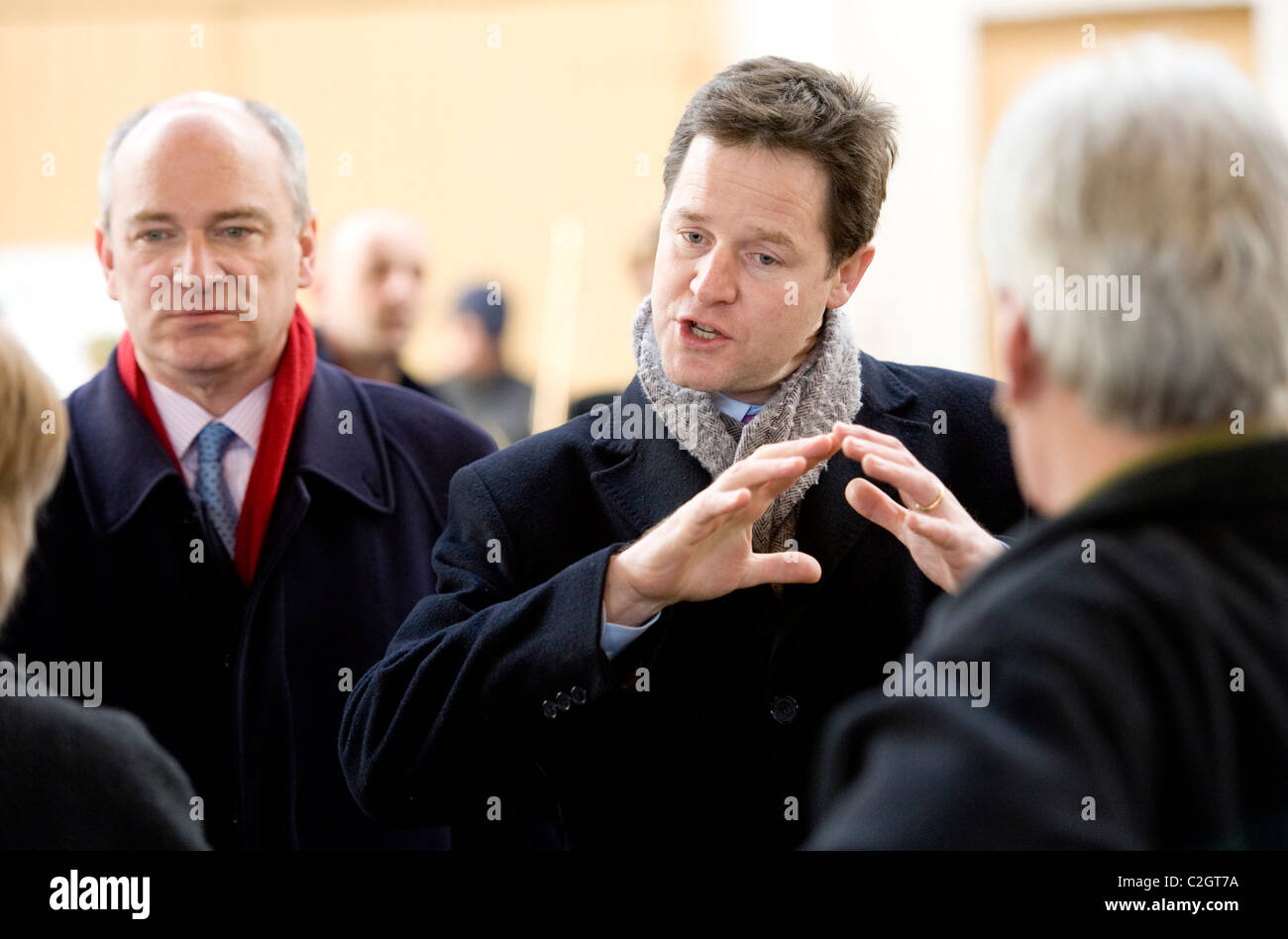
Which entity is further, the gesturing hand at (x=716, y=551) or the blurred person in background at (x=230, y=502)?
the blurred person in background at (x=230, y=502)

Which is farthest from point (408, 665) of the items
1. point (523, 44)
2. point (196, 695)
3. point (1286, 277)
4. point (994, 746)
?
point (523, 44)

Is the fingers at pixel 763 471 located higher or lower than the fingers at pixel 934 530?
higher

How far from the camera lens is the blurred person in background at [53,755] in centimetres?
146

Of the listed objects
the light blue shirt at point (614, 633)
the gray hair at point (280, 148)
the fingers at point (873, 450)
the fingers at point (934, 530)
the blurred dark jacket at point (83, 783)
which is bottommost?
the blurred dark jacket at point (83, 783)

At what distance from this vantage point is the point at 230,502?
6.09 ft

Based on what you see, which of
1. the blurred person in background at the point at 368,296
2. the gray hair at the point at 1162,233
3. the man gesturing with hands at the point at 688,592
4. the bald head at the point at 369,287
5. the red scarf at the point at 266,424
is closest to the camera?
the gray hair at the point at 1162,233

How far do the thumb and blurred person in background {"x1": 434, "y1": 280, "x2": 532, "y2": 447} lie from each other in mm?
3044

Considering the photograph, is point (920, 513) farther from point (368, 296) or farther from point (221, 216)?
point (368, 296)

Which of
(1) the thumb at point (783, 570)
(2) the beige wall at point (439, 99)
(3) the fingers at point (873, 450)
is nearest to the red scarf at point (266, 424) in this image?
(1) the thumb at point (783, 570)

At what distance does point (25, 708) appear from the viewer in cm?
149

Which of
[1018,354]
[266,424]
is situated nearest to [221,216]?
[266,424]

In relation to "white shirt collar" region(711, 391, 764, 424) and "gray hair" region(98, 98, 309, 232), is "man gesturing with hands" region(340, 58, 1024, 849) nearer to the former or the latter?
"white shirt collar" region(711, 391, 764, 424)

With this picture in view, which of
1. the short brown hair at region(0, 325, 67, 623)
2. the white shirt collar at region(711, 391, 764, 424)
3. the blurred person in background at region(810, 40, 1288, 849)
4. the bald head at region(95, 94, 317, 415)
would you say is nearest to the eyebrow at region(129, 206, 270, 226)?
the bald head at region(95, 94, 317, 415)

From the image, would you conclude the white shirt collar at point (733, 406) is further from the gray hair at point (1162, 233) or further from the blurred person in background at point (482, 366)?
the blurred person in background at point (482, 366)
